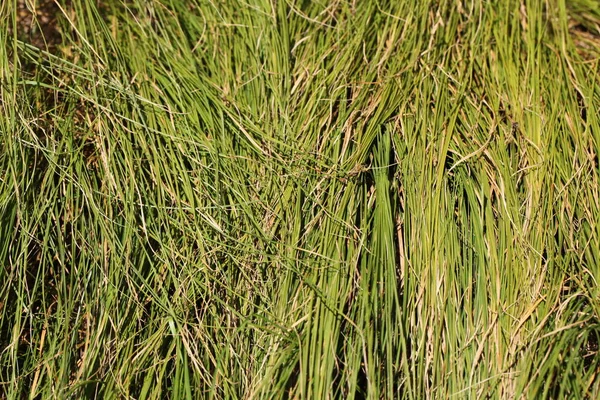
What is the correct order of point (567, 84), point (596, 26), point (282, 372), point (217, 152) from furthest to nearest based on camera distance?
1. point (596, 26)
2. point (567, 84)
3. point (217, 152)
4. point (282, 372)

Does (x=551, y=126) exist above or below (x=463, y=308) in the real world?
above

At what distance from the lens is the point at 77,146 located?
53.2 inches

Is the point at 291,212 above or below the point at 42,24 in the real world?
below

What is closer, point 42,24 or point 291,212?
point 291,212

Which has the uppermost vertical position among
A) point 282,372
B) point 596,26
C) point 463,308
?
point 596,26

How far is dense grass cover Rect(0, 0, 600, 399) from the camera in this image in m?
1.19

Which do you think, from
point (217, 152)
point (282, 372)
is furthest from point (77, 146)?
point (282, 372)

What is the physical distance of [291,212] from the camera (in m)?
1.29

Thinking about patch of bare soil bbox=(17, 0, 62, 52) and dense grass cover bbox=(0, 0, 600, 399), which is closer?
dense grass cover bbox=(0, 0, 600, 399)

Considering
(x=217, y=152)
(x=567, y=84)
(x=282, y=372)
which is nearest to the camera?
(x=282, y=372)

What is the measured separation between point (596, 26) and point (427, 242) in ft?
2.71

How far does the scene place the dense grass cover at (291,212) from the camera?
3.90ft

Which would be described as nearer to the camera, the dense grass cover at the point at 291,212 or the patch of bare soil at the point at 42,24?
the dense grass cover at the point at 291,212

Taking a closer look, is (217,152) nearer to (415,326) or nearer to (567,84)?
(415,326)
